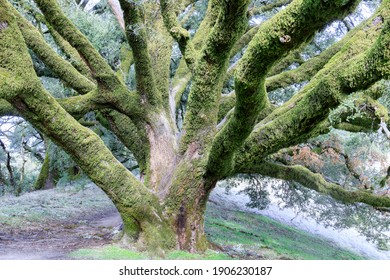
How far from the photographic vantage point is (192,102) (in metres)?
6.27

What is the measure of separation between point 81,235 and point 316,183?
4.70 meters

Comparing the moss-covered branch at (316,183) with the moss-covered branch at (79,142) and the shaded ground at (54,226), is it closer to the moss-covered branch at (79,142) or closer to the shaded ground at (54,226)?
the moss-covered branch at (79,142)

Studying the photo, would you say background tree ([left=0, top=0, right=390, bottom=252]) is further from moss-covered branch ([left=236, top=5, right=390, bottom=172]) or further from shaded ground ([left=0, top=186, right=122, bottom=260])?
shaded ground ([left=0, top=186, right=122, bottom=260])

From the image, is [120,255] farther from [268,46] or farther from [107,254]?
[268,46]

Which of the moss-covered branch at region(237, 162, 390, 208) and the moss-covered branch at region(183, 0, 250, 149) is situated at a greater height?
the moss-covered branch at region(183, 0, 250, 149)

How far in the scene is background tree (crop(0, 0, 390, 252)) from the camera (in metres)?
3.72

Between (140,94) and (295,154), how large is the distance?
12.7 feet

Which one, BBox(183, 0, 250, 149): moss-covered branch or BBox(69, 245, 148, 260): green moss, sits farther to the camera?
BBox(69, 245, 148, 260): green moss

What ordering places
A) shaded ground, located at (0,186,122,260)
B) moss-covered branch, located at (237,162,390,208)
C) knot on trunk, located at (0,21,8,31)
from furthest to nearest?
1. moss-covered branch, located at (237,162,390,208)
2. shaded ground, located at (0,186,122,260)
3. knot on trunk, located at (0,21,8,31)

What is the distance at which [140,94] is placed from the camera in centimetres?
716

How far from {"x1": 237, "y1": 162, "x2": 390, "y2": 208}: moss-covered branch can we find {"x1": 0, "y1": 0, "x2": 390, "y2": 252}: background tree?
0.02 meters

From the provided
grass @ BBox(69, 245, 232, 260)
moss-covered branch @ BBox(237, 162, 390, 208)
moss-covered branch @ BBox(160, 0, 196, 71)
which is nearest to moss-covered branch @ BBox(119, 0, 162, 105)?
moss-covered branch @ BBox(160, 0, 196, 71)

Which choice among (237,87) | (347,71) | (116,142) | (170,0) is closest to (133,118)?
(170,0)

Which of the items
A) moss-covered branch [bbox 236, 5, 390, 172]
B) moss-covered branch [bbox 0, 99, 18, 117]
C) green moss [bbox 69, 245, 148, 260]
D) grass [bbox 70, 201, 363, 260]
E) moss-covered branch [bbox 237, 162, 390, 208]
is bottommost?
grass [bbox 70, 201, 363, 260]
